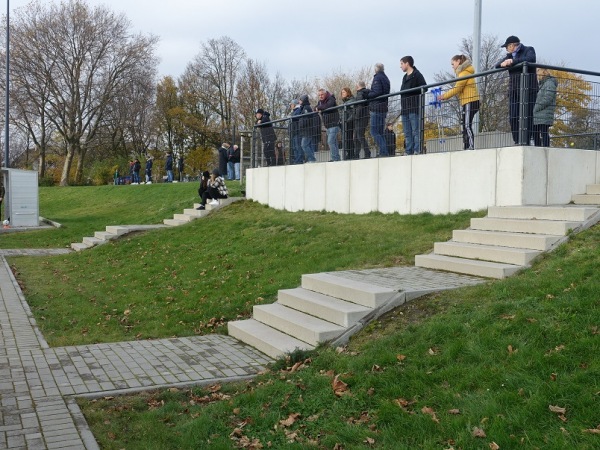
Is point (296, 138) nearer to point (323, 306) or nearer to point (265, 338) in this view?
point (323, 306)

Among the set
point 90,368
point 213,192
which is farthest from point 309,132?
point 90,368

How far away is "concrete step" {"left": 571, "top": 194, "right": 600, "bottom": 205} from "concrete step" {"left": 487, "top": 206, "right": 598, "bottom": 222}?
56.1 inches

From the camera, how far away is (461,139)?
12391mm

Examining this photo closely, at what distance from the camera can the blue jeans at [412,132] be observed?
1330 centimetres

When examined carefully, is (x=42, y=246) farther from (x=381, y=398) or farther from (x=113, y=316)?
(x=381, y=398)

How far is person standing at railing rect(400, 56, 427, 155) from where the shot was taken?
13.3m

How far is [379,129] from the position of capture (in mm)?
14484

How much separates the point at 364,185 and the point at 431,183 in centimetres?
230

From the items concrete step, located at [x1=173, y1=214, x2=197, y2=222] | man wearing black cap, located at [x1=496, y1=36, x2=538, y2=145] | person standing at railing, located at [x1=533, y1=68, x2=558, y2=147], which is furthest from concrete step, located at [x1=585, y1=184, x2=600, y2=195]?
concrete step, located at [x1=173, y1=214, x2=197, y2=222]

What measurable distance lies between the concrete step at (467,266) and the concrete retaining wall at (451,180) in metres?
2.15

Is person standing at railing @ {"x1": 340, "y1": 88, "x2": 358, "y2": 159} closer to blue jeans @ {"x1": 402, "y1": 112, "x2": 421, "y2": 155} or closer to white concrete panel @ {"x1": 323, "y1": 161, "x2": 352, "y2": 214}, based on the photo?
white concrete panel @ {"x1": 323, "y1": 161, "x2": 352, "y2": 214}

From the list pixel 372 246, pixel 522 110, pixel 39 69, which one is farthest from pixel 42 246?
pixel 39 69

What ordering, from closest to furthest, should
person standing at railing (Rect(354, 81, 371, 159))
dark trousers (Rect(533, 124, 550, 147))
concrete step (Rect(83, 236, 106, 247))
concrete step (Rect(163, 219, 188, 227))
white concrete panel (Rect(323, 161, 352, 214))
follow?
1. dark trousers (Rect(533, 124, 550, 147))
2. person standing at railing (Rect(354, 81, 371, 159))
3. white concrete panel (Rect(323, 161, 352, 214))
4. concrete step (Rect(83, 236, 106, 247))
5. concrete step (Rect(163, 219, 188, 227))

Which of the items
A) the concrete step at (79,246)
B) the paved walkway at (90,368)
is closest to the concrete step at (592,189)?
the paved walkway at (90,368)
